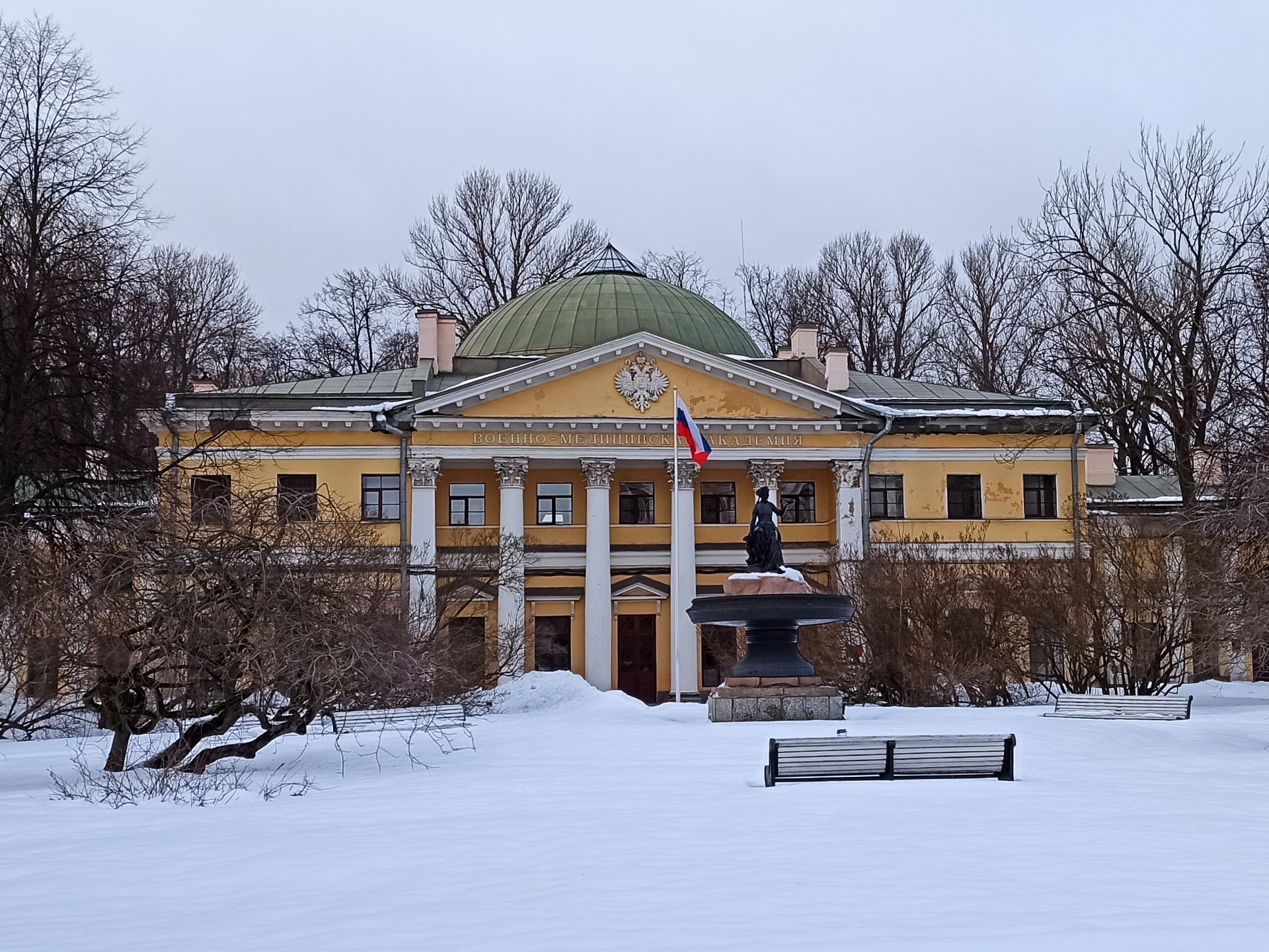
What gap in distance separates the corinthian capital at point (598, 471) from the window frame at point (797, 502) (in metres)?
5.38

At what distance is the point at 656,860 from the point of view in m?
9.39

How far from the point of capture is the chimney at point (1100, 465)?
43.8m

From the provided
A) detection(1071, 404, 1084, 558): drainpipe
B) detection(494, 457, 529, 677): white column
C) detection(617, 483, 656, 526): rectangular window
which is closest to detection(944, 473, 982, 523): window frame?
detection(1071, 404, 1084, 558): drainpipe

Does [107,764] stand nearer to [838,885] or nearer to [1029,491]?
[838,885]

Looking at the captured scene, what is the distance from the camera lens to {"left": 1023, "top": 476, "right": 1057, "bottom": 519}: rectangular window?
1640 inches

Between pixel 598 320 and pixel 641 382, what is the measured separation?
5.06 metres

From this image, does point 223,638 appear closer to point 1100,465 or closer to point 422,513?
point 422,513

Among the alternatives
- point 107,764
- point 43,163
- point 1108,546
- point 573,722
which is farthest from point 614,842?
point 1108,546

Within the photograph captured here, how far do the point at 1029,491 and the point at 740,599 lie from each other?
22.3 metres

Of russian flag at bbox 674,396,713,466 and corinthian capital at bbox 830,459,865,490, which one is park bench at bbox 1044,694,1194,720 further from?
corinthian capital at bbox 830,459,865,490

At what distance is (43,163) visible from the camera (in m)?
24.6

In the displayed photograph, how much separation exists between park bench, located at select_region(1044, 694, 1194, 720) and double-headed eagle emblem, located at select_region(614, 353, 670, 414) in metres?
18.8

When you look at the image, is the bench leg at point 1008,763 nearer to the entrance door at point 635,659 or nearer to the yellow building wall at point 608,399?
the yellow building wall at point 608,399

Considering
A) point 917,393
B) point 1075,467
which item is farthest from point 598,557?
point 1075,467
